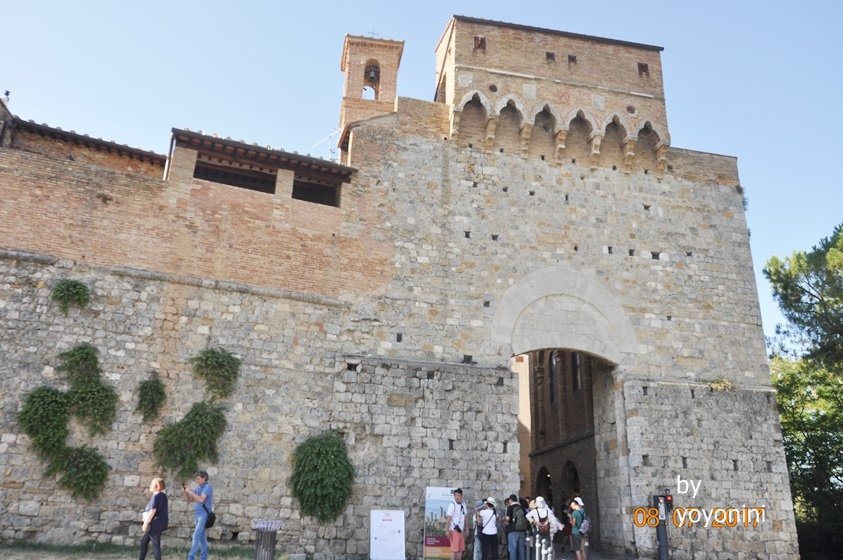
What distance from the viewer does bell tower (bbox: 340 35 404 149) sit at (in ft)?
57.9

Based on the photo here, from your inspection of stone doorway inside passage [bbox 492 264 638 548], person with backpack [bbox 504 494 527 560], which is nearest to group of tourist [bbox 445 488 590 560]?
person with backpack [bbox 504 494 527 560]

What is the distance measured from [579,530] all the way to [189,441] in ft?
23.3

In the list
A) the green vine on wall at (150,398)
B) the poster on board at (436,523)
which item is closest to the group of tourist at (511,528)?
the poster on board at (436,523)

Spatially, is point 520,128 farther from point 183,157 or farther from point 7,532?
point 7,532

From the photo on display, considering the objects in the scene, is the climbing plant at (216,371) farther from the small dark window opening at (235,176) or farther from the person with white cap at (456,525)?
the person with white cap at (456,525)

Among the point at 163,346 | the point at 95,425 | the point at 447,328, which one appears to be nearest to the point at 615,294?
the point at 447,328

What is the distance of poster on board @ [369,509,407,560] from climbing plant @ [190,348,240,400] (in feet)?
11.5

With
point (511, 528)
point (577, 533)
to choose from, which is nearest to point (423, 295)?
point (511, 528)

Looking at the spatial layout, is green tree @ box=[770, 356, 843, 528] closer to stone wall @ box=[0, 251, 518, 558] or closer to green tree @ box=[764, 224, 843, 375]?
green tree @ box=[764, 224, 843, 375]

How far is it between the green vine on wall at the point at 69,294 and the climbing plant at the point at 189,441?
9.00 ft

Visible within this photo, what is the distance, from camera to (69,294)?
11469 mm

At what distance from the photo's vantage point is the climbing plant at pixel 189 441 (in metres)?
11.1

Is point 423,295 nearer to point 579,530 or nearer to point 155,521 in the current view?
point 579,530

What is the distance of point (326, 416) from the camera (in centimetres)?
1222
